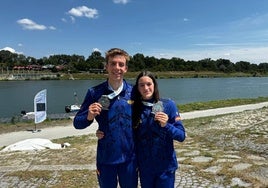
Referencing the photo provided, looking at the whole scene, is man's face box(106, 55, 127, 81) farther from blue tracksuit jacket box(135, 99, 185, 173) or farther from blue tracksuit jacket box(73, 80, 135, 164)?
blue tracksuit jacket box(135, 99, 185, 173)

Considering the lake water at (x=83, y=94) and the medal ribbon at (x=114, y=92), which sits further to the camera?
the lake water at (x=83, y=94)

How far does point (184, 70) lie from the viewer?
14225 centimetres

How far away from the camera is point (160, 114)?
10.4 feet

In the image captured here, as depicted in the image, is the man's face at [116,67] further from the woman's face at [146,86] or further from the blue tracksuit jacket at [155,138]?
the blue tracksuit jacket at [155,138]

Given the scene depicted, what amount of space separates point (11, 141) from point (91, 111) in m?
10.5

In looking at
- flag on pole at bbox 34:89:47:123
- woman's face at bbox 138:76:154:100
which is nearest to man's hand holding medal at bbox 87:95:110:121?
woman's face at bbox 138:76:154:100

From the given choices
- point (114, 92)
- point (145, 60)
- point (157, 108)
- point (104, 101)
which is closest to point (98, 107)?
point (104, 101)

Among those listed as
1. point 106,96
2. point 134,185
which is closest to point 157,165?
point 134,185

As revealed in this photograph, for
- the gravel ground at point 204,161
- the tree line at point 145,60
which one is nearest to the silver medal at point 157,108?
the gravel ground at point 204,161

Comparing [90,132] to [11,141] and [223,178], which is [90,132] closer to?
[11,141]

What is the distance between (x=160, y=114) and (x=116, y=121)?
42 cm

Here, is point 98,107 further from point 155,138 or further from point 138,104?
point 155,138

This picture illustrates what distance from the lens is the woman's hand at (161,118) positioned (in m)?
3.17

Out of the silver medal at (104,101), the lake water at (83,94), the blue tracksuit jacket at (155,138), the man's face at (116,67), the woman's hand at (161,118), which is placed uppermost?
the man's face at (116,67)
